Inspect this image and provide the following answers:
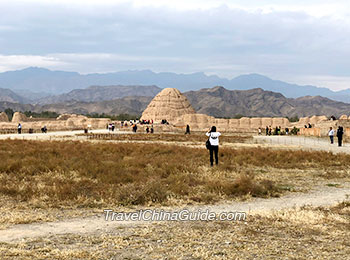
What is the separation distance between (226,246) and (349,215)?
384 centimetres

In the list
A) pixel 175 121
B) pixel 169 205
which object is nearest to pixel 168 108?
pixel 175 121

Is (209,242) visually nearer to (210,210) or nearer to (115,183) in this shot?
(210,210)

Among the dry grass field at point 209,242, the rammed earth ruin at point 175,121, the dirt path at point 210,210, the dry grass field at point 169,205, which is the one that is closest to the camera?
the dry grass field at point 209,242

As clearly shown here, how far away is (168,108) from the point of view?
119 meters

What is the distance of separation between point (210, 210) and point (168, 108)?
10927 centimetres

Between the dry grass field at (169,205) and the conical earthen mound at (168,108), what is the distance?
3822 inches

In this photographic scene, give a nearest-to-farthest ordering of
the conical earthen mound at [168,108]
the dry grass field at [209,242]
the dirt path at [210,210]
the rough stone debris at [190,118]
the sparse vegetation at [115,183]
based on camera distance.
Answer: the dry grass field at [209,242], the dirt path at [210,210], the sparse vegetation at [115,183], the rough stone debris at [190,118], the conical earthen mound at [168,108]

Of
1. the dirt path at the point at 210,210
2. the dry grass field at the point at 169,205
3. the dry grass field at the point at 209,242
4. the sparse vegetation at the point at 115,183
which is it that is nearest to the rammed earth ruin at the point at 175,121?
the sparse vegetation at the point at 115,183

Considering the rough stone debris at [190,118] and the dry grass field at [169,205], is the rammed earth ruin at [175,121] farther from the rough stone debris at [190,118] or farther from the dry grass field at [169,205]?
the dry grass field at [169,205]

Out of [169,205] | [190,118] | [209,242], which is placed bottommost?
[190,118]

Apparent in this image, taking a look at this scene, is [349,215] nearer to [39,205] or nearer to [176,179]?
[176,179]

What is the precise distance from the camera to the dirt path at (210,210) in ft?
25.8

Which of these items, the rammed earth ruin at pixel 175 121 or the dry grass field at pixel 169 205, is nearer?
the dry grass field at pixel 169 205

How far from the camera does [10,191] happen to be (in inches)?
456
